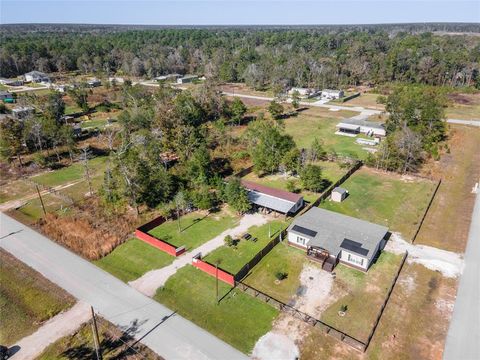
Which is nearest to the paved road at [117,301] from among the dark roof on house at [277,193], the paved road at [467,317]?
the paved road at [467,317]

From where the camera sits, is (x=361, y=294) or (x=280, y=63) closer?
(x=361, y=294)

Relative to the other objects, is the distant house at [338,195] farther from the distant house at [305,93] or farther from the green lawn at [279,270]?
the distant house at [305,93]

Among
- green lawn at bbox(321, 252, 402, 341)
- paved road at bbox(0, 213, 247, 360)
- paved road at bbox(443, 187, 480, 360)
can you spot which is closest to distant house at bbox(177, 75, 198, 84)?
paved road at bbox(0, 213, 247, 360)

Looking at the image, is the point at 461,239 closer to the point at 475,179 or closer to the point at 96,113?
the point at 475,179

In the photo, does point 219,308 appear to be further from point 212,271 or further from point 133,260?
point 133,260

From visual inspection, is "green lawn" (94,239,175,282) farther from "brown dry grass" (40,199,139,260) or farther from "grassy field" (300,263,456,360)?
"grassy field" (300,263,456,360)

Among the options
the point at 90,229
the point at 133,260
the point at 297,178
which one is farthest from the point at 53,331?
the point at 297,178
